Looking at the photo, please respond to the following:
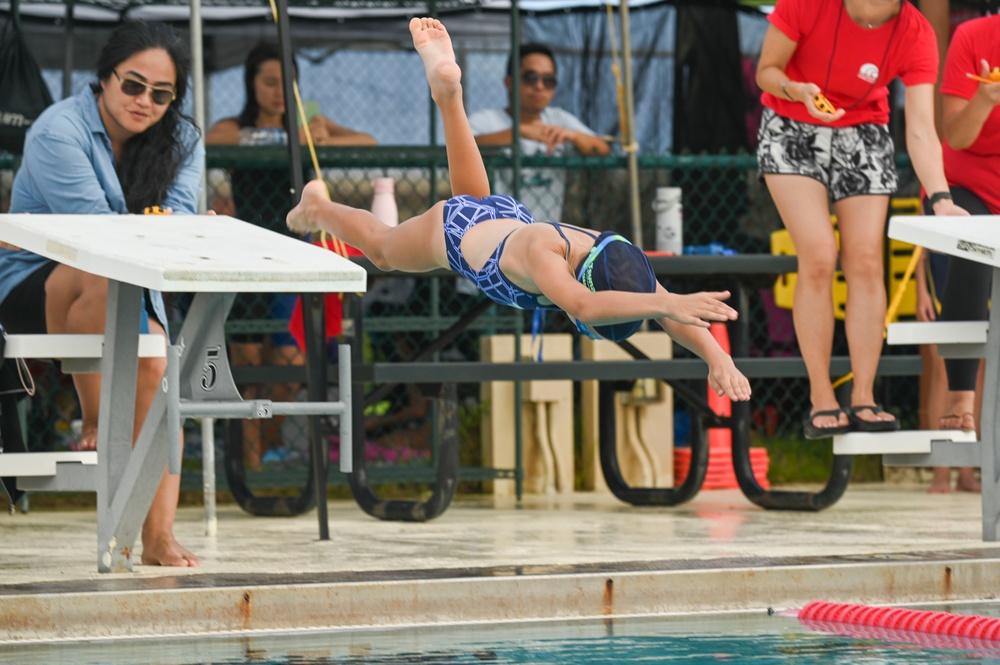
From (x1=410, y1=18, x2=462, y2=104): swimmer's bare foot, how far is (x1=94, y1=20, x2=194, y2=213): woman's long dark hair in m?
0.90

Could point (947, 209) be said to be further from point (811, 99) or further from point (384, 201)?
point (384, 201)

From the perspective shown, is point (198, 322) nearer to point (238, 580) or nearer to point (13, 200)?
point (238, 580)

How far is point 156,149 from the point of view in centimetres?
541

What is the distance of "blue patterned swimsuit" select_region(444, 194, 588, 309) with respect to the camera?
4.82 m

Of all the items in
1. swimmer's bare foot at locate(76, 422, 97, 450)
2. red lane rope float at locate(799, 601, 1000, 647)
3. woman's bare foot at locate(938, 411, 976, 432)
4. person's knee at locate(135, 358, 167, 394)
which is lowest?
red lane rope float at locate(799, 601, 1000, 647)

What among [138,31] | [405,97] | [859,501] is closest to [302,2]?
[405,97]

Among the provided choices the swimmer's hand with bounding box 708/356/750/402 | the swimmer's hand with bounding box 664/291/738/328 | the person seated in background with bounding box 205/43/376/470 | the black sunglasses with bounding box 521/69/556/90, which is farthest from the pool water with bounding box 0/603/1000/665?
the black sunglasses with bounding box 521/69/556/90

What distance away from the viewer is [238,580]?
14.8 feet

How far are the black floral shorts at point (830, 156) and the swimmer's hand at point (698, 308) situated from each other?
253 centimetres

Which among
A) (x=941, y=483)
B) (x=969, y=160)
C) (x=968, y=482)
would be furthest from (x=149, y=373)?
(x=968, y=482)

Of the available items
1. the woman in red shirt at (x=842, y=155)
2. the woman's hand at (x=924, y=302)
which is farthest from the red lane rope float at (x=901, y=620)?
the woman's hand at (x=924, y=302)

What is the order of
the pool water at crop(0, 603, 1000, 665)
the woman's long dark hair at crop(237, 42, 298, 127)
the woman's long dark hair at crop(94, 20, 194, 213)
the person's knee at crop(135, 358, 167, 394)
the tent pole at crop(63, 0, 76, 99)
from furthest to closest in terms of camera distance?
1. the woman's long dark hair at crop(237, 42, 298, 127)
2. the tent pole at crop(63, 0, 76, 99)
3. the woman's long dark hair at crop(94, 20, 194, 213)
4. the person's knee at crop(135, 358, 167, 394)
5. the pool water at crop(0, 603, 1000, 665)

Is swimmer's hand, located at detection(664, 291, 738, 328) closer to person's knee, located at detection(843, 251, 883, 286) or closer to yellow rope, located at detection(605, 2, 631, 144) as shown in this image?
person's knee, located at detection(843, 251, 883, 286)

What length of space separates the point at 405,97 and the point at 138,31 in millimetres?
3366
